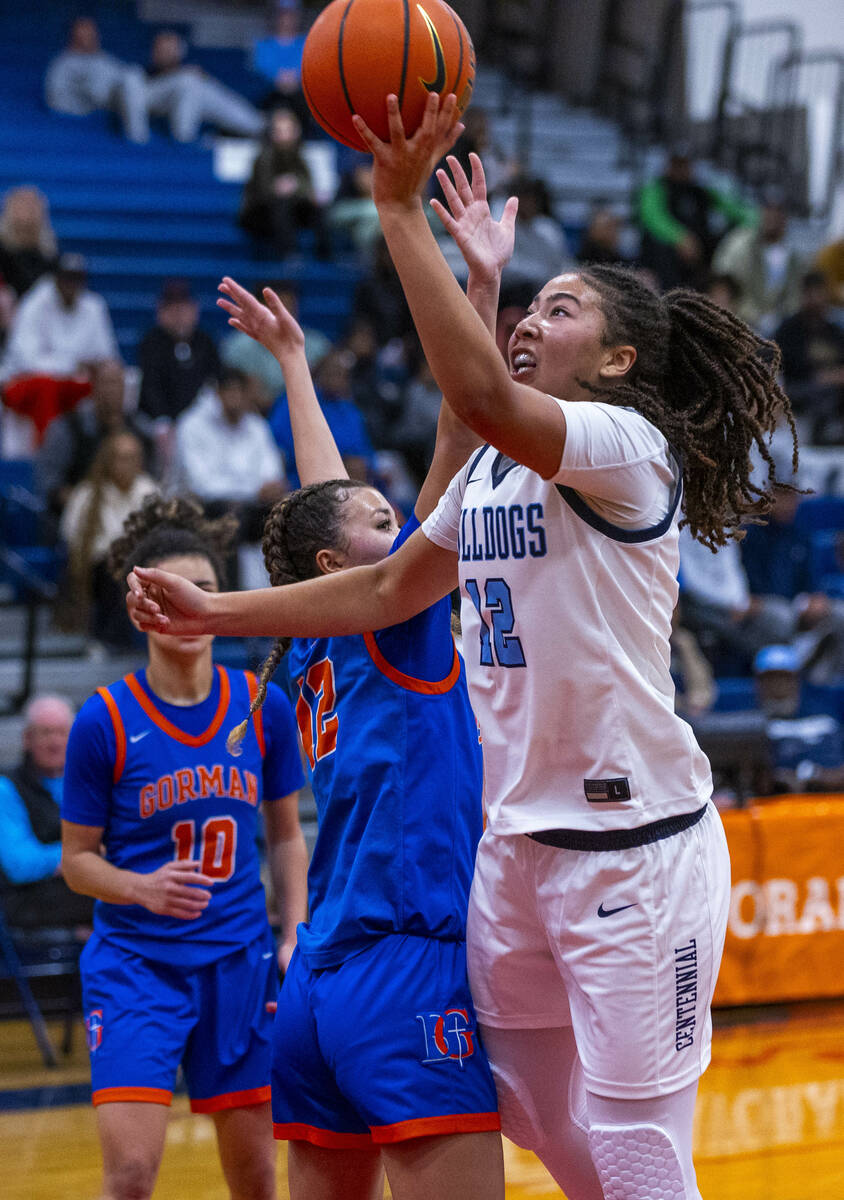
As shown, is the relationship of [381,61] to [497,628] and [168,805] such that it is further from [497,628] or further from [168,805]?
[168,805]

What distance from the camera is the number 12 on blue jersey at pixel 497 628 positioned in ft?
8.03

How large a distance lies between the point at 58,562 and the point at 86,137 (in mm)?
7125

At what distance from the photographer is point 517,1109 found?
2590mm

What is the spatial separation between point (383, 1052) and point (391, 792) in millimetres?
450

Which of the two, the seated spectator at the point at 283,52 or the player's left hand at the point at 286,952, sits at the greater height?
the seated spectator at the point at 283,52

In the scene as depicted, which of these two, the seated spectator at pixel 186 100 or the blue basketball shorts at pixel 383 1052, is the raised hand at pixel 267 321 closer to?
the blue basketball shorts at pixel 383 1052

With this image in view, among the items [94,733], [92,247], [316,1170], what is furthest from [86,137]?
[316,1170]

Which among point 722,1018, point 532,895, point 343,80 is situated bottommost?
point 722,1018

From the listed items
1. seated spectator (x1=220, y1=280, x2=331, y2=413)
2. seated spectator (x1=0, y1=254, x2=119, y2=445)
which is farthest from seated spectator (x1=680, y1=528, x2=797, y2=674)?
seated spectator (x1=0, y1=254, x2=119, y2=445)

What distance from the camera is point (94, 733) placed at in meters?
3.57

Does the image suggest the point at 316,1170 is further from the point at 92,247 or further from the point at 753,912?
the point at 92,247

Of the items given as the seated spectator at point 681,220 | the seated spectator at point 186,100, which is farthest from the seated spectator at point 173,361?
the seated spectator at point 186,100

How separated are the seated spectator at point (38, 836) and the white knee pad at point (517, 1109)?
12.5ft

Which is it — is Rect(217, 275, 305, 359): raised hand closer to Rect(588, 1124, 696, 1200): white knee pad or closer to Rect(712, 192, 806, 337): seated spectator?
Rect(588, 1124, 696, 1200): white knee pad
